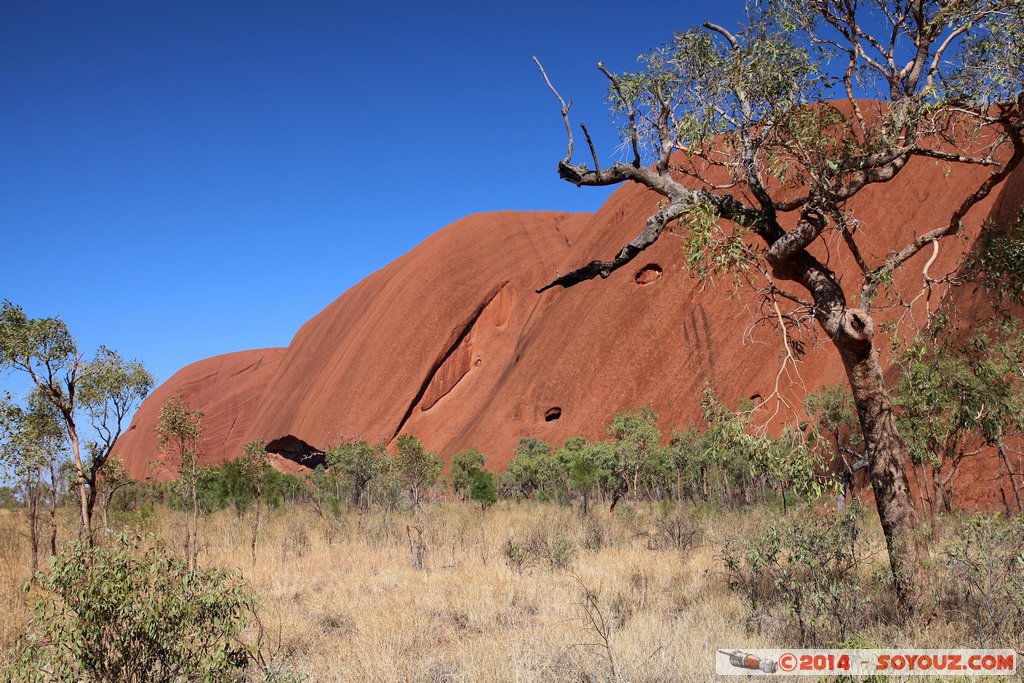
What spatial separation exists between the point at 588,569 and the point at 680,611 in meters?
2.18

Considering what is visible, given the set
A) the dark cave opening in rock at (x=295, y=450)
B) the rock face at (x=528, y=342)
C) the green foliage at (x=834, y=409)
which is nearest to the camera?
the green foliage at (x=834, y=409)

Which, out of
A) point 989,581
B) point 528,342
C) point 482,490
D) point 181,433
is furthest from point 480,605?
point 528,342

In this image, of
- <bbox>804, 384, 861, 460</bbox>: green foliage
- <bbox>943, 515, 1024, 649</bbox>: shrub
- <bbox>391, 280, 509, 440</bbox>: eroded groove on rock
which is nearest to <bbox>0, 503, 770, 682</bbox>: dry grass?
<bbox>943, 515, 1024, 649</bbox>: shrub

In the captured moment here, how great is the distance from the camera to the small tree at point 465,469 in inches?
1179

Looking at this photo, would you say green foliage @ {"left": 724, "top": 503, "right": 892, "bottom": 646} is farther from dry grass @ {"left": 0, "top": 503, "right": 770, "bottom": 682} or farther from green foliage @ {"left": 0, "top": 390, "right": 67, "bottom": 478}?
green foliage @ {"left": 0, "top": 390, "right": 67, "bottom": 478}

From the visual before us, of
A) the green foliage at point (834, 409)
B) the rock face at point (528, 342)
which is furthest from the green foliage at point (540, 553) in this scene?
the rock face at point (528, 342)

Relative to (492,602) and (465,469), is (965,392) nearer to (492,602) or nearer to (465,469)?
(492,602)

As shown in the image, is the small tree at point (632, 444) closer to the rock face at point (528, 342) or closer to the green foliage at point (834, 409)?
the rock face at point (528, 342)

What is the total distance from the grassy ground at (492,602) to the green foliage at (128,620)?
0.65 metres

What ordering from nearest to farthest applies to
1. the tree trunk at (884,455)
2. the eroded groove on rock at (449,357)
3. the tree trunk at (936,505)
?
the tree trunk at (884,455)
the tree trunk at (936,505)
the eroded groove on rock at (449,357)

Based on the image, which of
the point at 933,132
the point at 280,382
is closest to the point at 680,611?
the point at 933,132

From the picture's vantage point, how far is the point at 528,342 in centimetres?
4234

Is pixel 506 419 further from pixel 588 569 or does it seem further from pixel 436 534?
pixel 588 569

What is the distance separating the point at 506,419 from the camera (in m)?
37.3
